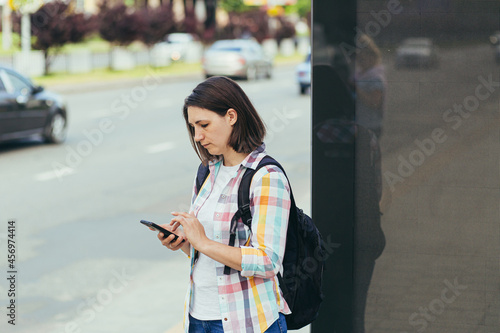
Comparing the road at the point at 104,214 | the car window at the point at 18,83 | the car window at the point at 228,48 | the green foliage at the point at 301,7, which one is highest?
the green foliage at the point at 301,7

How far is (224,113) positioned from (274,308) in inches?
26.6

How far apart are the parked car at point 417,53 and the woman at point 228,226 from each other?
1.15m

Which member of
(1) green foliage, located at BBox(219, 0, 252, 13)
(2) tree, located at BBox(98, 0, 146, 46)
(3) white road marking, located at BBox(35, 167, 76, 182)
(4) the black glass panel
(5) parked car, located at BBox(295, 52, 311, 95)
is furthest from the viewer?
(1) green foliage, located at BBox(219, 0, 252, 13)

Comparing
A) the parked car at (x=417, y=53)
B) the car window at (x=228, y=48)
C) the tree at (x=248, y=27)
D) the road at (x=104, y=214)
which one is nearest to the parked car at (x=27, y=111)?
the road at (x=104, y=214)

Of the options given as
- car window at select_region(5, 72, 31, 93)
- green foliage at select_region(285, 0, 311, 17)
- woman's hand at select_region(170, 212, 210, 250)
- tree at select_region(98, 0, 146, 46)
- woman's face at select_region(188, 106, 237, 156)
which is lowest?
car window at select_region(5, 72, 31, 93)

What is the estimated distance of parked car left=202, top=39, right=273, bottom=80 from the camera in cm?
3466

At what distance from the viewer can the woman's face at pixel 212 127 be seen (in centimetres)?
273

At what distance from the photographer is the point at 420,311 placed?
374 cm

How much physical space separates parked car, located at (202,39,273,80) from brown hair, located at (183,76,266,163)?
32010 millimetres

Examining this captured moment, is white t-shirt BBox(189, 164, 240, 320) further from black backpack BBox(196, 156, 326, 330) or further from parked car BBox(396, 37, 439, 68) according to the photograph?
parked car BBox(396, 37, 439, 68)

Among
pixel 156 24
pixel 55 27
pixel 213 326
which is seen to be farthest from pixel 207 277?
pixel 156 24

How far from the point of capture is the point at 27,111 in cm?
1516

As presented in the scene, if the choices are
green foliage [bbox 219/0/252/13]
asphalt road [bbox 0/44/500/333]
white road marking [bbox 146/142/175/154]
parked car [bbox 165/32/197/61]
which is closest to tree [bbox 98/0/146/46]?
parked car [bbox 165/32/197/61]

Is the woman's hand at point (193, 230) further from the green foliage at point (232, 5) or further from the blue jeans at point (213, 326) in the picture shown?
the green foliage at point (232, 5)
